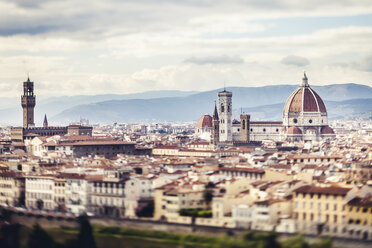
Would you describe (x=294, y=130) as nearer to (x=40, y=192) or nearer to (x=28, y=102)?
(x=28, y=102)

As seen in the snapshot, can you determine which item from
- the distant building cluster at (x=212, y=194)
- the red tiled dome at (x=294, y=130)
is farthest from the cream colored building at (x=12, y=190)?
the red tiled dome at (x=294, y=130)

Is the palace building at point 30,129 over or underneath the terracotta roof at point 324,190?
over

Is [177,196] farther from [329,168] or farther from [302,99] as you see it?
[302,99]

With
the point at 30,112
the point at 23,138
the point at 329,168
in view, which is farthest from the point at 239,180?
the point at 30,112

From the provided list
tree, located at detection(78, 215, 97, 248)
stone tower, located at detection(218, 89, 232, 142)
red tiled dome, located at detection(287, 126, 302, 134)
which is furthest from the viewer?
Result: stone tower, located at detection(218, 89, 232, 142)

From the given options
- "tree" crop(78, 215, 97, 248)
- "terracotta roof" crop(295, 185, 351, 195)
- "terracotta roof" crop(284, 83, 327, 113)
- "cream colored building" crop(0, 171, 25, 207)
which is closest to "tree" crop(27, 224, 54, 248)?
"tree" crop(78, 215, 97, 248)

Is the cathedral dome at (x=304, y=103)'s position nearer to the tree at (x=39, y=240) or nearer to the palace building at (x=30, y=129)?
the palace building at (x=30, y=129)

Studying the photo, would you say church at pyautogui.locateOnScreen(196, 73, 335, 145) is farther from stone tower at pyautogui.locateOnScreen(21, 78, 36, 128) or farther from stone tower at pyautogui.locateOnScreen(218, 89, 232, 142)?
stone tower at pyautogui.locateOnScreen(21, 78, 36, 128)
